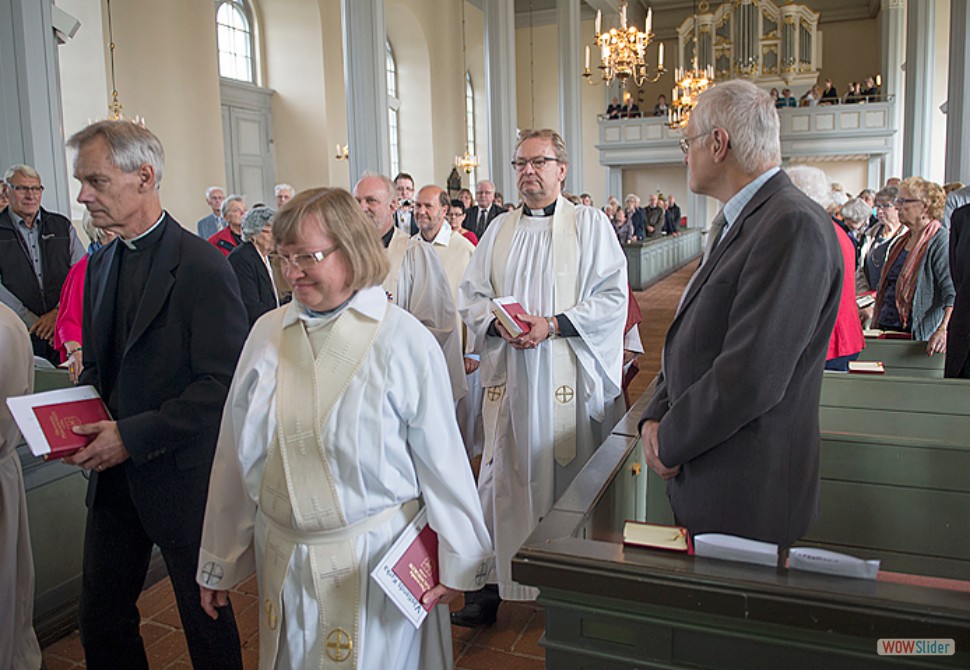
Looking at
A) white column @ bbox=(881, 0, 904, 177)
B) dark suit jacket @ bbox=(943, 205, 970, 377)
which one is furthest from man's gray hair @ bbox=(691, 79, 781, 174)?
white column @ bbox=(881, 0, 904, 177)

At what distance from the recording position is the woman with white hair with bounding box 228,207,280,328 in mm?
4496

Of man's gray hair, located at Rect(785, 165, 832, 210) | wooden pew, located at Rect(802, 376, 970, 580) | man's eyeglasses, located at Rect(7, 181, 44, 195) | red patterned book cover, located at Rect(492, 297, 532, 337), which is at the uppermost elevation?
man's eyeglasses, located at Rect(7, 181, 44, 195)

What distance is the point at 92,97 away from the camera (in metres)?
10.3

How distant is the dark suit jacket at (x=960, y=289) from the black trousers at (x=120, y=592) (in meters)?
3.51

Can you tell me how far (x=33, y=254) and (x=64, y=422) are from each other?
3442 mm

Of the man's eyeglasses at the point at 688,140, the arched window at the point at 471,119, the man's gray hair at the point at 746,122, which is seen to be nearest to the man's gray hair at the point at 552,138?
the man's eyeglasses at the point at 688,140

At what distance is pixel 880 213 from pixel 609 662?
5.70m

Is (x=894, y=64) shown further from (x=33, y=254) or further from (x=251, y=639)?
(x=251, y=639)

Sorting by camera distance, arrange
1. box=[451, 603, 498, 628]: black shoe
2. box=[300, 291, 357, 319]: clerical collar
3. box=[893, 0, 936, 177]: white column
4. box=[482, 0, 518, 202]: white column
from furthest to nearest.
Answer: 1. box=[482, 0, 518, 202]: white column
2. box=[893, 0, 936, 177]: white column
3. box=[451, 603, 498, 628]: black shoe
4. box=[300, 291, 357, 319]: clerical collar

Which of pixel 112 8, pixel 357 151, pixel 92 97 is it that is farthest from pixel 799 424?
pixel 112 8

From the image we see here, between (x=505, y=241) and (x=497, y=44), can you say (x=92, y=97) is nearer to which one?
(x=497, y=44)

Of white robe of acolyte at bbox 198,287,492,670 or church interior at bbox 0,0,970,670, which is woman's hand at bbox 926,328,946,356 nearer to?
church interior at bbox 0,0,970,670

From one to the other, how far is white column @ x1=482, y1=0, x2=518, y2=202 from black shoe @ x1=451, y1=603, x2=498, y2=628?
11210 mm

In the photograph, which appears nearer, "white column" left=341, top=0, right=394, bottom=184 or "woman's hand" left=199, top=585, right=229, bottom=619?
"woman's hand" left=199, top=585, right=229, bottom=619
